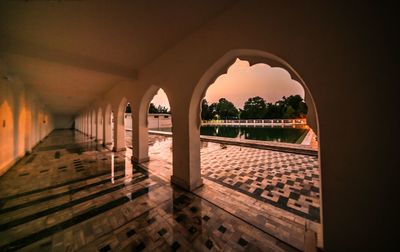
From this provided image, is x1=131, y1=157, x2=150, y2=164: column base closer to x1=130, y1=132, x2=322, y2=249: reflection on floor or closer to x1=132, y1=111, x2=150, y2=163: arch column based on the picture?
x1=132, y1=111, x2=150, y2=163: arch column

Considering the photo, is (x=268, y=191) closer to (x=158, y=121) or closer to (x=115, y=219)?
(x=115, y=219)

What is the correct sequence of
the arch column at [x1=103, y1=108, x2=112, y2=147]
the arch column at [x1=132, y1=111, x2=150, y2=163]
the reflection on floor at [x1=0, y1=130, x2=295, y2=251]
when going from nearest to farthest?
the reflection on floor at [x1=0, y1=130, x2=295, y2=251] → the arch column at [x1=132, y1=111, x2=150, y2=163] → the arch column at [x1=103, y1=108, x2=112, y2=147]

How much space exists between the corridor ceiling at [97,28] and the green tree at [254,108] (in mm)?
46083

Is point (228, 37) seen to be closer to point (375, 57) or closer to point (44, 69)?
point (375, 57)

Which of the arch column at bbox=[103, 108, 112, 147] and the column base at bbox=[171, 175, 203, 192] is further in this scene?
the arch column at bbox=[103, 108, 112, 147]

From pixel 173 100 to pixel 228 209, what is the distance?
2.73 m

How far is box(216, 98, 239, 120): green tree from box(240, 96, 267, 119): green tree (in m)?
3.12

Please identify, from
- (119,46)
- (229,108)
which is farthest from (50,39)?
(229,108)

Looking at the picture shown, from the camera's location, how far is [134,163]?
540 centimetres

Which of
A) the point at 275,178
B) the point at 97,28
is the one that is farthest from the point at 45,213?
the point at 275,178

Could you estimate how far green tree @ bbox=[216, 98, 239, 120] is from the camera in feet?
175

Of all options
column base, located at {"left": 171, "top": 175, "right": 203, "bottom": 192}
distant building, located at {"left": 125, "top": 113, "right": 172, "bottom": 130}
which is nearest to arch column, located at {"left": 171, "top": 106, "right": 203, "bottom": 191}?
column base, located at {"left": 171, "top": 175, "right": 203, "bottom": 192}

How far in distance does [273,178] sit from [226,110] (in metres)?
50.6

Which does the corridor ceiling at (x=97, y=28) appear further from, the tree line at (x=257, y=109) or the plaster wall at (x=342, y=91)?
the tree line at (x=257, y=109)
